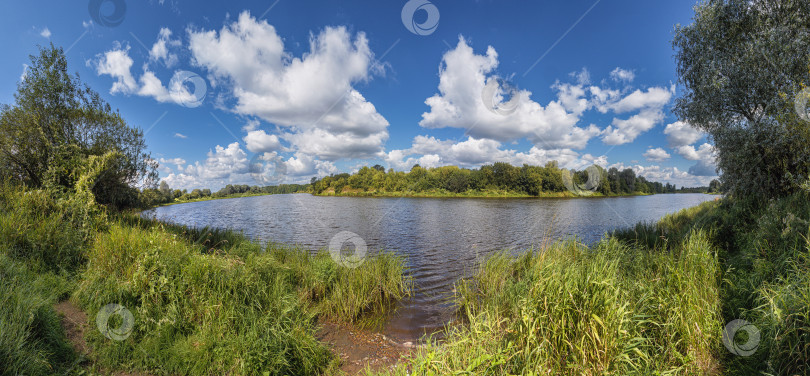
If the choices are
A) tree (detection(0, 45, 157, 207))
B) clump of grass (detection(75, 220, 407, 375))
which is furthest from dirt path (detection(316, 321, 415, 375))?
tree (detection(0, 45, 157, 207))

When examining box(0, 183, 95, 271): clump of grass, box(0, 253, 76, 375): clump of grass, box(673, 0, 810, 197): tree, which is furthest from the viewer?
box(673, 0, 810, 197): tree

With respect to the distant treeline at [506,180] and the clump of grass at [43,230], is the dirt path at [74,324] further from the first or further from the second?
the distant treeline at [506,180]

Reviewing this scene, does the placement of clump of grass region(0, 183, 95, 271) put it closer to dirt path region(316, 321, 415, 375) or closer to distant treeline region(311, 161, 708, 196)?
dirt path region(316, 321, 415, 375)

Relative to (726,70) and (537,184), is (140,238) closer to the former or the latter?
(726,70)

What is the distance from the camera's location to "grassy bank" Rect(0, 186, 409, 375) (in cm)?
470

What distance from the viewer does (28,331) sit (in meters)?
4.09

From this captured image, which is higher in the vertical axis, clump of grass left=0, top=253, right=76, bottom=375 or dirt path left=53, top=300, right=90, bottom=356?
clump of grass left=0, top=253, right=76, bottom=375

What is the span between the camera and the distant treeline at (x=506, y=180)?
111062mm

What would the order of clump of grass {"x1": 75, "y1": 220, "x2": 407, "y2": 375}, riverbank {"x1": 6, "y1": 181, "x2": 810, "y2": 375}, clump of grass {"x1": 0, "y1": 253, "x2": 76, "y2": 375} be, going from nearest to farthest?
clump of grass {"x1": 0, "y1": 253, "x2": 76, "y2": 375}
riverbank {"x1": 6, "y1": 181, "x2": 810, "y2": 375}
clump of grass {"x1": 75, "y1": 220, "x2": 407, "y2": 375}

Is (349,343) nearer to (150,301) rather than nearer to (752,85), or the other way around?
(150,301)

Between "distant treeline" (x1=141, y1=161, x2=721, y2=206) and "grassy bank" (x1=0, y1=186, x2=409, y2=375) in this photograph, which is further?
"distant treeline" (x1=141, y1=161, x2=721, y2=206)

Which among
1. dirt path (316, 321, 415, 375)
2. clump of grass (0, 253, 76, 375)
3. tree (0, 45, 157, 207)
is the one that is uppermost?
tree (0, 45, 157, 207)

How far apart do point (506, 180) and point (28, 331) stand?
117123 mm

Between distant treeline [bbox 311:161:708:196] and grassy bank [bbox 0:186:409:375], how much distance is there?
352ft
